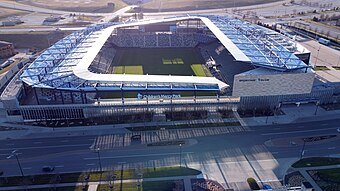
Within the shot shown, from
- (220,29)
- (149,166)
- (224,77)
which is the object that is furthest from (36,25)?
(149,166)

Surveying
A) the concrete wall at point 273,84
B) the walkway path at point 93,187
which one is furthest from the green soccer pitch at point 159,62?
the walkway path at point 93,187

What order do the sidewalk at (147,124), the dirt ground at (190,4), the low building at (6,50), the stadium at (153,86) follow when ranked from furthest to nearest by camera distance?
the dirt ground at (190,4) < the low building at (6,50) < the stadium at (153,86) < the sidewalk at (147,124)

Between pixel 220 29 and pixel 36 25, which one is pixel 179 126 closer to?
pixel 220 29

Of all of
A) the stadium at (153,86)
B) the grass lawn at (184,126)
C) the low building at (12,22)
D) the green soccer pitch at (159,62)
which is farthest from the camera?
the low building at (12,22)

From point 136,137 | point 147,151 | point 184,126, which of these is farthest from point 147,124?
point 147,151

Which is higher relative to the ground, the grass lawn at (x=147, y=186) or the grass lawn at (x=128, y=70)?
the grass lawn at (x=128, y=70)

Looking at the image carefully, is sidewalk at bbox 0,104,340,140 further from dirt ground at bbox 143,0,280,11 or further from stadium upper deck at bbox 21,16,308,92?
dirt ground at bbox 143,0,280,11

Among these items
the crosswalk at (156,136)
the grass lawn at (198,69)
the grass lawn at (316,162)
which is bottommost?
the grass lawn at (316,162)

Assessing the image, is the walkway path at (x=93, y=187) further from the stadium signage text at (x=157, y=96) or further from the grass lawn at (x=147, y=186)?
the stadium signage text at (x=157, y=96)
